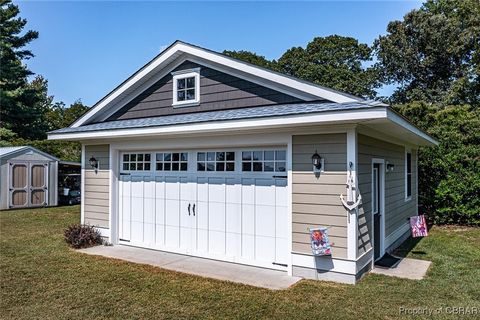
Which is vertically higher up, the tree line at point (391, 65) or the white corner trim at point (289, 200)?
the tree line at point (391, 65)

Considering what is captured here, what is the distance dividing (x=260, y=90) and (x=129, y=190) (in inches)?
148

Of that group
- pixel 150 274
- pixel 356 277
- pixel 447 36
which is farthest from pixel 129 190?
pixel 447 36

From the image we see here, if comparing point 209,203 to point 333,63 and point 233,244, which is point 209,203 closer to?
point 233,244

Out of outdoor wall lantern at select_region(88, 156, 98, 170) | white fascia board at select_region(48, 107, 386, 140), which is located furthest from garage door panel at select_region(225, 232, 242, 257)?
outdoor wall lantern at select_region(88, 156, 98, 170)

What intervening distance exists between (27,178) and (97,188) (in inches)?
320

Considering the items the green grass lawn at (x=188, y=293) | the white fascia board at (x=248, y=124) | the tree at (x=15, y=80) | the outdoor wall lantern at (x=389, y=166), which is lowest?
the green grass lawn at (x=188, y=293)

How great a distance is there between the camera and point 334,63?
30.2 meters

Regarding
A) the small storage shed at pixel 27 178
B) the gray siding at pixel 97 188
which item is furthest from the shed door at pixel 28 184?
the gray siding at pixel 97 188

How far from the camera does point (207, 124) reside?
237 inches

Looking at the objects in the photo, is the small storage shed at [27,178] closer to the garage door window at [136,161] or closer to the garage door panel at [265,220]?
the garage door window at [136,161]

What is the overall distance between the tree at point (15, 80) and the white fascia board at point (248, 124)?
19.7 m

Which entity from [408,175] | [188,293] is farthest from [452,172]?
[188,293]

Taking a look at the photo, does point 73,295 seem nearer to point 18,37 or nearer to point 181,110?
point 181,110

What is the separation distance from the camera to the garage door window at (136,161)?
772 centimetres
